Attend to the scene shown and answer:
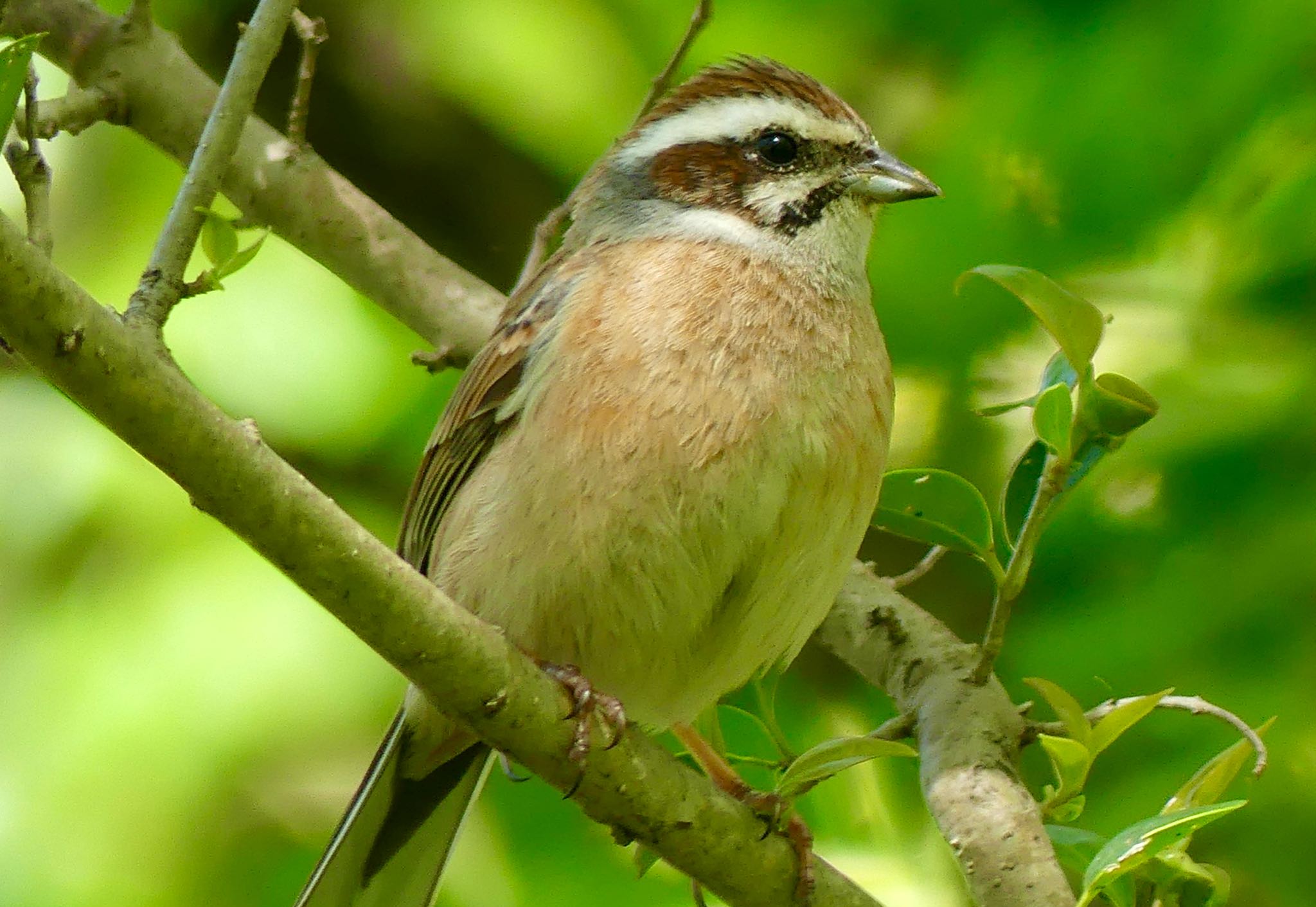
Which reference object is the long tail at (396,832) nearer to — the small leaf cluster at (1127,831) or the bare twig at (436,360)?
the bare twig at (436,360)

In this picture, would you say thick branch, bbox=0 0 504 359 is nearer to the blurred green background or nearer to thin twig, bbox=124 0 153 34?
thin twig, bbox=124 0 153 34

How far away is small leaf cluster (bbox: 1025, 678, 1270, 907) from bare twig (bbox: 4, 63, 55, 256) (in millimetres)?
1408

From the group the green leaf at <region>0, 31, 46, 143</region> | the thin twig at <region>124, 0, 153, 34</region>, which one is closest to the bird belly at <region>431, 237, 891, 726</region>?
the green leaf at <region>0, 31, 46, 143</region>

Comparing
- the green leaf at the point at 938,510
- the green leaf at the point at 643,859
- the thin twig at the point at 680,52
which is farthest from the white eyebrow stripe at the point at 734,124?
the green leaf at the point at 643,859

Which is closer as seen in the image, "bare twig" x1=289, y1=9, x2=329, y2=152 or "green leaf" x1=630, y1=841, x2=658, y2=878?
"green leaf" x1=630, y1=841, x2=658, y2=878

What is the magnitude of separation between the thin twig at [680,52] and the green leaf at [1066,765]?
1528 mm

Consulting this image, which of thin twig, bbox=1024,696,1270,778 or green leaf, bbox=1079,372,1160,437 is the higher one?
green leaf, bbox=1079,372,1160,437

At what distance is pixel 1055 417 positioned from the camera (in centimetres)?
200

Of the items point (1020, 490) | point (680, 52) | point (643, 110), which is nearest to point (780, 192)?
point (680, 52)

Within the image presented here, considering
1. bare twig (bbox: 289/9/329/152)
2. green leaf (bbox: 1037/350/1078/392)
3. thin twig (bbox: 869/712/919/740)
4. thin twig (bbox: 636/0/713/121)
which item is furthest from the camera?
thin twig (bbox: 636/0/713/121)

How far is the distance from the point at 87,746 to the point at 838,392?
2022 mm

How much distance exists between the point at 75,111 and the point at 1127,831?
219cm

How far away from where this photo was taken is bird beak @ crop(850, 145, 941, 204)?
2.77m

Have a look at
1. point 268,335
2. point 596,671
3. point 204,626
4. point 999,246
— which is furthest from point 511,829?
point 999,246
